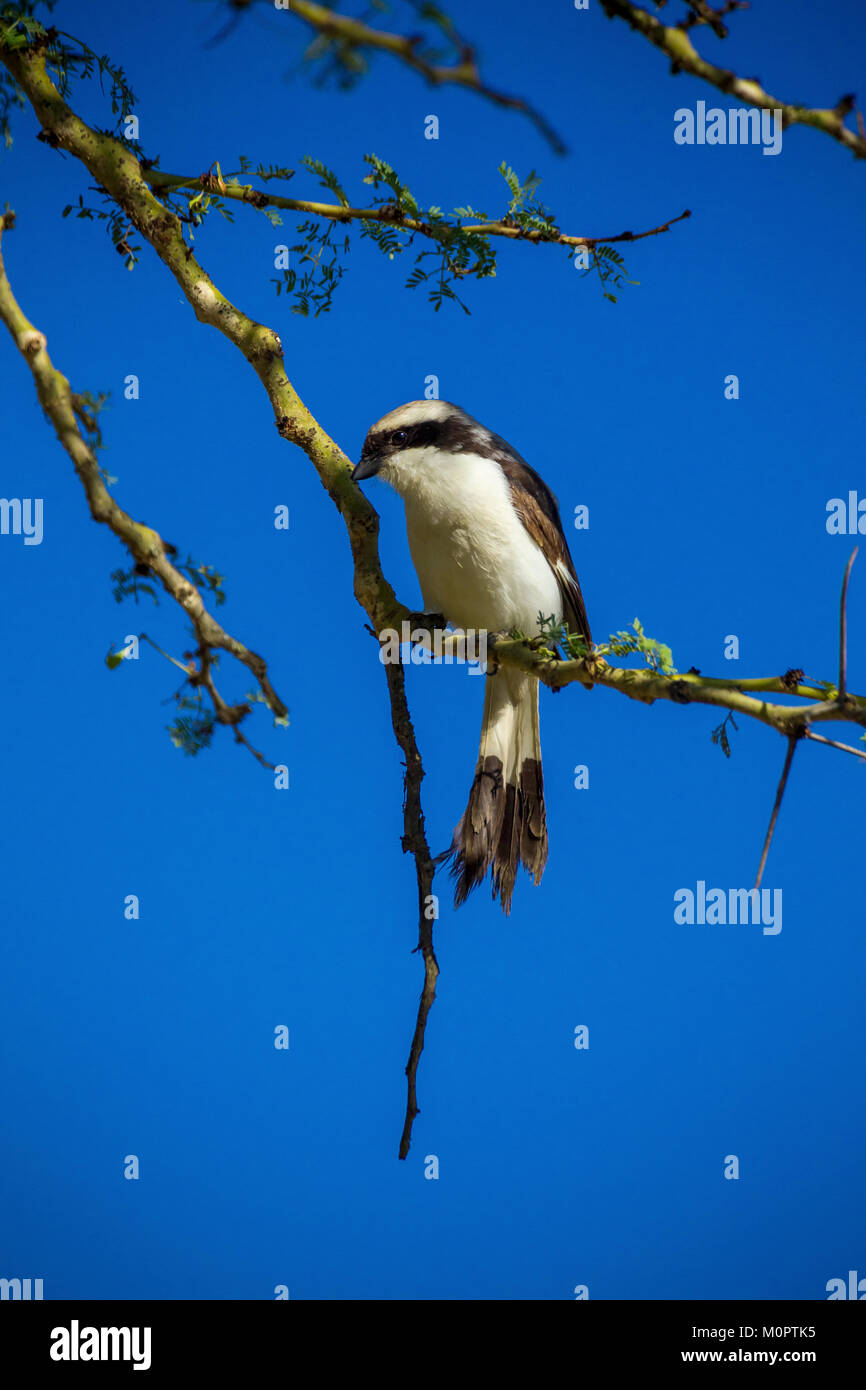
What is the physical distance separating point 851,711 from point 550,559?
1.39 meters

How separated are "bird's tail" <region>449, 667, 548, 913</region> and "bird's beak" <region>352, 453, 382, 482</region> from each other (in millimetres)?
508

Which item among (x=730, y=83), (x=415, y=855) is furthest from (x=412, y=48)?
(x=415, y=855)

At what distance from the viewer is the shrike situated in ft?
7.23

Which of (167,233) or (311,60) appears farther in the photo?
(167,233)

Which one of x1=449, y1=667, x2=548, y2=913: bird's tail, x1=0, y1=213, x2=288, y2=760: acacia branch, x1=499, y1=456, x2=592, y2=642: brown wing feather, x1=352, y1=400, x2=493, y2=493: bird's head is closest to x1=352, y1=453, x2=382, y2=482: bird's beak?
x1=352, y1=400, x2=493, y2=493: bird's head

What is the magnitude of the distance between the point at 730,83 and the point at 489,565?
5.01 feet

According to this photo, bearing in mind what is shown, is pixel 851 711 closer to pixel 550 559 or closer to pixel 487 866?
pixel 487 866

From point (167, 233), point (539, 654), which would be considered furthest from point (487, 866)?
point (167, 233)

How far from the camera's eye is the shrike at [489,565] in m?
2.21

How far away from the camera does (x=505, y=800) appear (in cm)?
227

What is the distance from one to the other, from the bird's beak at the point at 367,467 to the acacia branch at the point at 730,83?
124 cm

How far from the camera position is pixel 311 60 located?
30.7 inches

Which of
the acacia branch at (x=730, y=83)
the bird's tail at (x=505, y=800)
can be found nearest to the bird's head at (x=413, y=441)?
the bird's tail at (x=505, y=800)

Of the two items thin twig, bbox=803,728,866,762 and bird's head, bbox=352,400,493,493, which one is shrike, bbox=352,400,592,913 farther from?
thin twig, bbox=803,728,866,762
